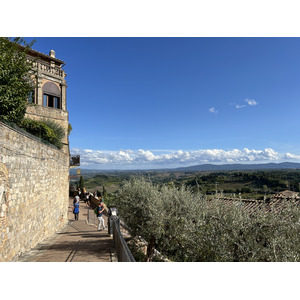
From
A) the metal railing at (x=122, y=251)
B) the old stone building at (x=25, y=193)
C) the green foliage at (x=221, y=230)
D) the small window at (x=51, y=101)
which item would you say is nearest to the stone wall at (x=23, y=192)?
the old stone building at (x=25, y=193)

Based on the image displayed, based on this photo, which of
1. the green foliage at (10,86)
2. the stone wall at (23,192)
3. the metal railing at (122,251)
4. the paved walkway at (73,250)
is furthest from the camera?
the green foliage at (10,86)

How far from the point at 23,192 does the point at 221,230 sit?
5.71m

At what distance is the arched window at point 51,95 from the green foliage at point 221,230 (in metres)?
12.7

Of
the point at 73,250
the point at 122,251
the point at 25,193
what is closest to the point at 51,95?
the point at 25,193

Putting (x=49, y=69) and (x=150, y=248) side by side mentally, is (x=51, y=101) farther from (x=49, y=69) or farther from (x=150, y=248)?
(x=150, y=248)

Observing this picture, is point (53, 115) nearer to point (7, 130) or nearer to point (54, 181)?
point (54, 181)

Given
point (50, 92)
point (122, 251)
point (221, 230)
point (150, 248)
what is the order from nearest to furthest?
1. point (122, 251)
2. point (221, 230)
3. point (150, 248)
4. point (50, 92)

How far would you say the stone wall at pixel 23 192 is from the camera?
473 centimetres

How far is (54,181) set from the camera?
386 inches

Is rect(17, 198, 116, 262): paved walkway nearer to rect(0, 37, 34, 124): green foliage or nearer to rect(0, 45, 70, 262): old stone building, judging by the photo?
rect(0, 45, 70, 262): old stone building

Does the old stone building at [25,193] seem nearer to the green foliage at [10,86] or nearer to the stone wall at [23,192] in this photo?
the stone wall at [23,192]

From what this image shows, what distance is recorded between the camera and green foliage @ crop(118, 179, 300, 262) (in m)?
4.79

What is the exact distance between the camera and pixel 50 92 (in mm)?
16734
